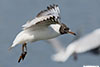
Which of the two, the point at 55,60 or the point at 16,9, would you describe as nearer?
the point at 55,60

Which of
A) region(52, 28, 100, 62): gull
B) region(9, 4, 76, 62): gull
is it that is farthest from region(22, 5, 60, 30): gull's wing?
region(52, 28, 100, 62): gull

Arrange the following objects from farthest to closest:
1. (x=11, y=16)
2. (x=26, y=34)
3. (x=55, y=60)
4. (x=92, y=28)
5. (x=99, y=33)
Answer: (x=11, y=16), (x=92, y=28), (x=99, y=33), (x=55, y=60), (x=26, y=34)

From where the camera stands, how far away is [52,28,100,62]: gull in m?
12.0

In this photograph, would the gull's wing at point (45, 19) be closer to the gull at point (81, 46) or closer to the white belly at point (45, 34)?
the white belly at point (45, 34)

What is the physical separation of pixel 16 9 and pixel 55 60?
8.03 m

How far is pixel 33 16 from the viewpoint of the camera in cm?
1625

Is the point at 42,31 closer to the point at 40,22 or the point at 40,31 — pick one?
the point at 40,31

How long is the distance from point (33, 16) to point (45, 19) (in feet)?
27.3

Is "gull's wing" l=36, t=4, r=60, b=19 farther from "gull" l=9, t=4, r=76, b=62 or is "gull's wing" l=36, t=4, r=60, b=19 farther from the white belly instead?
the white belly

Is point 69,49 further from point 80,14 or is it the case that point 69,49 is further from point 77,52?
point 80,14

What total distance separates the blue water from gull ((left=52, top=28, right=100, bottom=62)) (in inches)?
6.9

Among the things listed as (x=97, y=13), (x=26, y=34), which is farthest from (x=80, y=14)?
(x=26, y=34)

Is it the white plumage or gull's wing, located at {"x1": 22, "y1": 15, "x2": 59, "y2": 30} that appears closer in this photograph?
gull's wing, located at {"x1": 22, "y1": 15, "x2": 59, "y2": 30}

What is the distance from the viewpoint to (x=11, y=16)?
62.8 ft
